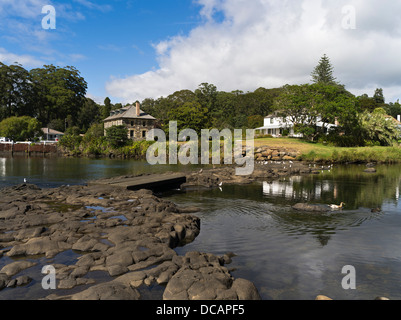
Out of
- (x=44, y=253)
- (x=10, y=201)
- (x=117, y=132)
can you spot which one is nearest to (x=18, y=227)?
(x=44, y=253)

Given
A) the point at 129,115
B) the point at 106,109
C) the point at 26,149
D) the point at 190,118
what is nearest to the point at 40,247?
the point at 190,118

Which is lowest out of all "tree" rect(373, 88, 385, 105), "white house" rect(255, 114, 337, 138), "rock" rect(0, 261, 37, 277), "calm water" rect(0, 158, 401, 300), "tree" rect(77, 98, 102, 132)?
"calm water" rect(0, 158, 401, 300)

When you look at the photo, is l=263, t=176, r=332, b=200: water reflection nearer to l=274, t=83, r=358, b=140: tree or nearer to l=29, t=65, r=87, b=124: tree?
l=274, t=83, r=358, b=140: tree

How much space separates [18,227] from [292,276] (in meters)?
10.3

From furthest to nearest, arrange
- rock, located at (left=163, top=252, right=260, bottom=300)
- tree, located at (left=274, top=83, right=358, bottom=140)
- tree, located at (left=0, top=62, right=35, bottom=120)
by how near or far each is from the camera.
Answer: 1. tree, located at (left=0, top=62, right=35, bottom=120)
2. tree, located at (left=274, top=83, right=358, bottom=140)
3. rock, located at (left=163, top=252, right=260, bottom=300)

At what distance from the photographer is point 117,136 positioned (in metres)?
73.2

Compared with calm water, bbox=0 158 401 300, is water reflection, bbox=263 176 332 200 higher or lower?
higher

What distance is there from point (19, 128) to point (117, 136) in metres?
→ 31.7

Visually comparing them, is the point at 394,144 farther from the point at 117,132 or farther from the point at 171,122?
the point at 117,132

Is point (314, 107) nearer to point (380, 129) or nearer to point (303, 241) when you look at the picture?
point (380, 129)

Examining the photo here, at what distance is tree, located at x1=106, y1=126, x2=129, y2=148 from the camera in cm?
7325

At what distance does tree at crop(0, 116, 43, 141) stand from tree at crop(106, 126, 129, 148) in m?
26.2

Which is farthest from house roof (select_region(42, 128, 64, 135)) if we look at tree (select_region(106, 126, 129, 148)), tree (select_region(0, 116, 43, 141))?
tree (select_region(106, 126, 129, 148))

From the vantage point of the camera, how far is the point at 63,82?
113500 millimetres
